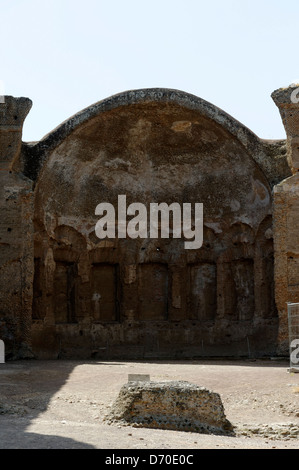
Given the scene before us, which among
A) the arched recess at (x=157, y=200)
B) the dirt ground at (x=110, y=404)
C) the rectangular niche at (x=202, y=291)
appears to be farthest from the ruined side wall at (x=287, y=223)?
the rectangular niche at (x=202, y=291)

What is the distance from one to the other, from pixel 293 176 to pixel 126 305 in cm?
594

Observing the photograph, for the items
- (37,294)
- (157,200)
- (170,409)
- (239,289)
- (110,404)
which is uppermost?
(157,200)

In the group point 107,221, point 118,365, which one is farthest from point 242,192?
point 118,365

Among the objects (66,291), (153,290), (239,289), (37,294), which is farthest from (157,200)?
(37,294)

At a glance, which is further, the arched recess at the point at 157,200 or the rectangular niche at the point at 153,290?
the rectangular niche at the point at 153,290

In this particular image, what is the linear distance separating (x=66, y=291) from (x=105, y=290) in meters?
1.15

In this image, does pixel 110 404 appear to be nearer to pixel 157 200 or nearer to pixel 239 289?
pixel 239 289

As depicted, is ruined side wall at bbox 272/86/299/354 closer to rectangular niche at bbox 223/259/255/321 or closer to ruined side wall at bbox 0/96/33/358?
rectangular niche at bbox 223/259/255/321

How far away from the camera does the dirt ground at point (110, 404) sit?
765cm

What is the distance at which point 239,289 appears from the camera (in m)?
20.7

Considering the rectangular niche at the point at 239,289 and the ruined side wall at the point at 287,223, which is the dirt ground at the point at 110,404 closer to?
the ruined side wall at the point at 287,223

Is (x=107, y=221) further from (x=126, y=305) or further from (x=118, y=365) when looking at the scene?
(x=118, y=365)

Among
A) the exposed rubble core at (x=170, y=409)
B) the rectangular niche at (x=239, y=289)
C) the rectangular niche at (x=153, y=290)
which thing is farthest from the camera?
the rectangular niche at (x=153, y=290)

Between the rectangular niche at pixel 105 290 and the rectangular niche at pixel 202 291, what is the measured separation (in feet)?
6.97
